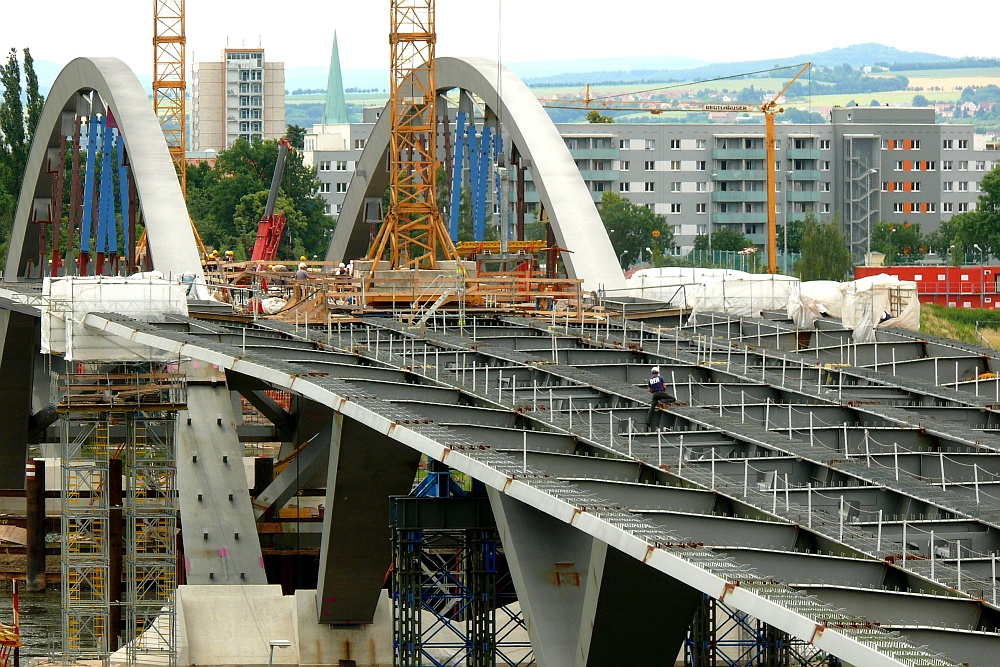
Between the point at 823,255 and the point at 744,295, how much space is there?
81.0 m

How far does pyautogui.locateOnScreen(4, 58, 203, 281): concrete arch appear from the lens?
7681 centimetres

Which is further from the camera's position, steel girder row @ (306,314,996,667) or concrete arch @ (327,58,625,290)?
concrete arch @ (327,58,625,290)

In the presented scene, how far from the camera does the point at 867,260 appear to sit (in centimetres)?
19138

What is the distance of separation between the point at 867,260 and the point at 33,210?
112481 millimetres

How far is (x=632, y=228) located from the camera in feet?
640

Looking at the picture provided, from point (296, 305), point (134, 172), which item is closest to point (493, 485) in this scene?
Result: point (296, 305)

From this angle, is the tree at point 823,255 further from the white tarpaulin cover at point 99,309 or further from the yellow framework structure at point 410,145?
the white tarpaulin cover at point 99,309

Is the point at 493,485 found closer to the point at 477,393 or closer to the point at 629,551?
the point at 629,551

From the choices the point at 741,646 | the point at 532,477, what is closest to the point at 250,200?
the point at 741,646

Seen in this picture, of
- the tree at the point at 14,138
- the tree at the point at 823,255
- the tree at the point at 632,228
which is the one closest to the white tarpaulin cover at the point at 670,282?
the tree at the point at 823,255

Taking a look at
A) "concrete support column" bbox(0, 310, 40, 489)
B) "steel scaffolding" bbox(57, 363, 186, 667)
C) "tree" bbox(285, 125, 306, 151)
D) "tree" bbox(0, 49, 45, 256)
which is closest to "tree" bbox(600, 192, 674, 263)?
"tree" bbox(285, 125, 306, 151)

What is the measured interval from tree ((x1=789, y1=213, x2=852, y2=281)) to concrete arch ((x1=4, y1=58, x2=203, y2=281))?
6677 centimetres

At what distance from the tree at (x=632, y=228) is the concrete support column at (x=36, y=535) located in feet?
381

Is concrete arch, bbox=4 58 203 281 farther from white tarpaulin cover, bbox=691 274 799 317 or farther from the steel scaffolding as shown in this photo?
white tarpaulin cover, bbox=691 274 799 317
